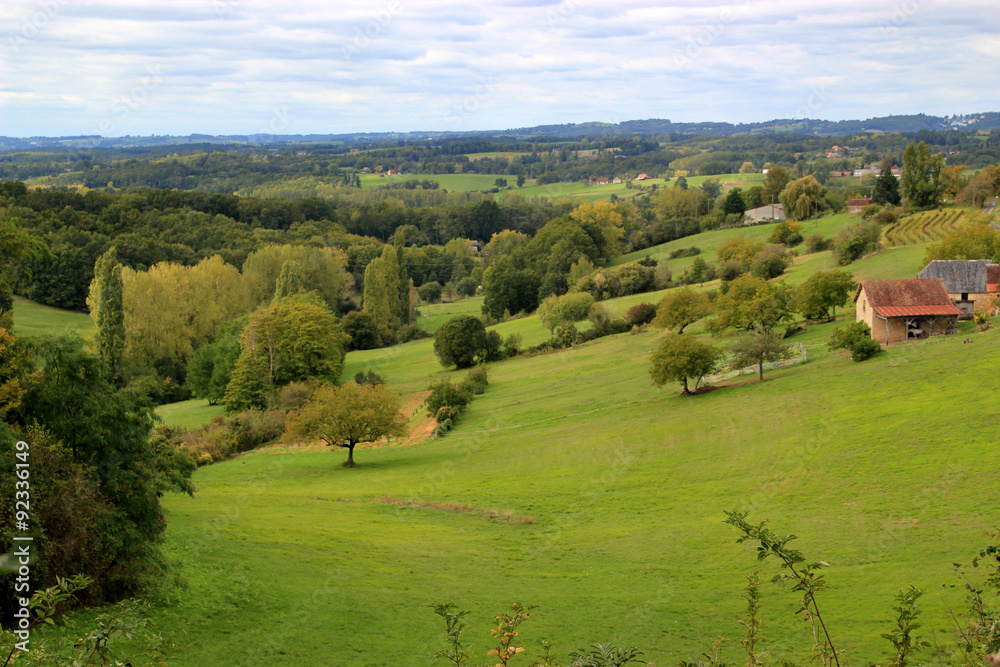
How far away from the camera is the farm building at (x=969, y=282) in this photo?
45.0 m

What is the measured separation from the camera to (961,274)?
150 ft

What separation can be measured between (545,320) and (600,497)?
4337 cm

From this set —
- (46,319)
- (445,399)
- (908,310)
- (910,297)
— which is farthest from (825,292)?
(46,319)

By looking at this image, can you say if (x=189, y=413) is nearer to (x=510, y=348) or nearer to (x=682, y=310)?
(x=510, y=348)

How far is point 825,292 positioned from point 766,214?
219 feet

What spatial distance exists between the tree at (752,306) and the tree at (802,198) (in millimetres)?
56525

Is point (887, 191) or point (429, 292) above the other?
point (887, 191)

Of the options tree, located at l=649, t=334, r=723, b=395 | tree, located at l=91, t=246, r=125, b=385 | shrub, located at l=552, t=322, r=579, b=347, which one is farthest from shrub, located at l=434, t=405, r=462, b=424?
tree, located at l=91, t=246, r=125, b=385

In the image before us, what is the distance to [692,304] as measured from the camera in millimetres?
55906

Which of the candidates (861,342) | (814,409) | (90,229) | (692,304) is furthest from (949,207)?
(90,229)

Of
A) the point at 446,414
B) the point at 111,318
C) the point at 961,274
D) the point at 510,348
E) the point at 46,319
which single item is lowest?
the point at 446,414

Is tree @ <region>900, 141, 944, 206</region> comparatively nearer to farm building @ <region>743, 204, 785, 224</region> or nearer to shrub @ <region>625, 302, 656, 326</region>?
farm building @ <region>743, 204, 785, 224</region>

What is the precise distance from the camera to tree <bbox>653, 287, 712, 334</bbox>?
55.4m

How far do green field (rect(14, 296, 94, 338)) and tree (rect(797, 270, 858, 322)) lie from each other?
6606cm
